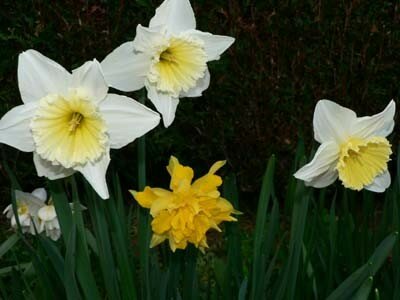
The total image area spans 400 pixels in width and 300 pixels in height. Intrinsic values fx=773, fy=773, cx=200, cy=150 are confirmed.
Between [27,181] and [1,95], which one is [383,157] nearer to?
[1,95]

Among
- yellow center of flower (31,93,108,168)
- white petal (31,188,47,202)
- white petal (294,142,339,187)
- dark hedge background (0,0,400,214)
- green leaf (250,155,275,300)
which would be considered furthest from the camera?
dark hedge background (0,0,400,214)

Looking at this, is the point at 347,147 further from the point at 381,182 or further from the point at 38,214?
the point at 38,214

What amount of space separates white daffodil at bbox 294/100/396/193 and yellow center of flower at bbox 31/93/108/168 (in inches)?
15.4

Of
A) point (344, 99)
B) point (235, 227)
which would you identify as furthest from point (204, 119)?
point (235, 227)

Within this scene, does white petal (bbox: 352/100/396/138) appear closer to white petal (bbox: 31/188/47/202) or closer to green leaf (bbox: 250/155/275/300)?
green leaf (bbox: 250/155/275/300)

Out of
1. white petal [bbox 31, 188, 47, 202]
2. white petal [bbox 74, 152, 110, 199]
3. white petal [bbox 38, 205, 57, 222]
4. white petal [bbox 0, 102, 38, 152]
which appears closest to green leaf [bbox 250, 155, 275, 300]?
white petal [bbox 74, 152, 110, 199]

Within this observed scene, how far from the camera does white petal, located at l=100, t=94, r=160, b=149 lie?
138 cm

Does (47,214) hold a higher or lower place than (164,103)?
lower

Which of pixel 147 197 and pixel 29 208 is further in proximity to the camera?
pixel 29 208

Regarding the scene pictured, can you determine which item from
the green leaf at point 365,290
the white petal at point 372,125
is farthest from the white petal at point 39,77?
the green leaf at point 365,290

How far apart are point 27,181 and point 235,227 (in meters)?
2.07

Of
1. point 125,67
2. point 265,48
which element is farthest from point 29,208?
point 265,48

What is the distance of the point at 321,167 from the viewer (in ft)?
4.83

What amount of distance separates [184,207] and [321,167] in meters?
0.28
